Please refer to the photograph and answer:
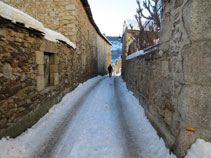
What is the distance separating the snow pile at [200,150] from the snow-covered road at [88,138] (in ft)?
1.26

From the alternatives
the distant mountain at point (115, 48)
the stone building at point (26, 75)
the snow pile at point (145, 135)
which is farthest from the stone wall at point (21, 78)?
the distant mountain at point (115, 48)

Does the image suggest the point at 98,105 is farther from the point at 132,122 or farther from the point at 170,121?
the point at 170,121

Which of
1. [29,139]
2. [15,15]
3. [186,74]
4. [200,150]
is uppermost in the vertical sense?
[15,15]

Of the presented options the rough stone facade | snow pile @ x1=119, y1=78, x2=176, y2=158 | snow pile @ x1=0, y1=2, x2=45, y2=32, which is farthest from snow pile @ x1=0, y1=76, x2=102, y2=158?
the rough stone facade

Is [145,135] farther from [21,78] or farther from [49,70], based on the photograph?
[49,70]

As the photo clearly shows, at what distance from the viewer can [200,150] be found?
→ 1.59m

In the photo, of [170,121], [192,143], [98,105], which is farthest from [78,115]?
[192,143]

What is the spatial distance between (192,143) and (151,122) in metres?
1.37

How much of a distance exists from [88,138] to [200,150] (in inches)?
71.0

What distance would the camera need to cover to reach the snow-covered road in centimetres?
212

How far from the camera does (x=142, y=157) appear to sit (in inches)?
Answer: 81.6

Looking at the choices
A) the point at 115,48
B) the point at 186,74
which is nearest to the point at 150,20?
the point at 186,74

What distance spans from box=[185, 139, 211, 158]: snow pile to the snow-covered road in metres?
0.38

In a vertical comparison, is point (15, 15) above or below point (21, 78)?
above
